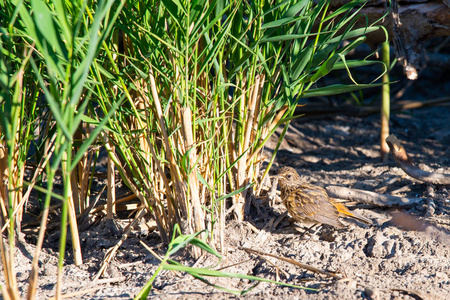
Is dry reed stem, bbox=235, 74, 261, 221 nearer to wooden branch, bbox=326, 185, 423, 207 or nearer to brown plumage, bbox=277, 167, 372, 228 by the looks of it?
brown plumage, bbox=277, 167, 372, 228

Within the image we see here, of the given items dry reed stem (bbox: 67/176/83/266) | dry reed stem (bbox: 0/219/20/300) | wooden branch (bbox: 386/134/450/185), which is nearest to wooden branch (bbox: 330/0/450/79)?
wooden branch (bbox: 386/134/450/185)

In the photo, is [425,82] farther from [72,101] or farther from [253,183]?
[72,101]

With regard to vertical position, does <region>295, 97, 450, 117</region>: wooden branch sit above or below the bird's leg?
below

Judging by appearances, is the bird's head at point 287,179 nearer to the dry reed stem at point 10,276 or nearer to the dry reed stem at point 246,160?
the dry reed stem at point 246,160

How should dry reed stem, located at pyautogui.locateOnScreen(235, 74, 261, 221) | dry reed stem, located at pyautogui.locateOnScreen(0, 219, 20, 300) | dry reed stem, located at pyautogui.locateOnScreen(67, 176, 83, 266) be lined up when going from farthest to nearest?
dry reed stem, located at pyautogui.locateOnScreen(235, 74, 261, 221) → dry reed stem, located at pyautogui.locateOnScreen(67, 176, 83, 266) → dry reed stem, located at pyautogui.locateOnScreen(0, 219, 20, 300)

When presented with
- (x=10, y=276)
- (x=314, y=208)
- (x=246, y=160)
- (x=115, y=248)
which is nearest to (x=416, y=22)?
(x=314, y=208)

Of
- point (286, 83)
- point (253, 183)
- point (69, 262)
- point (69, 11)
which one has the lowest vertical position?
→ point (69, 262)

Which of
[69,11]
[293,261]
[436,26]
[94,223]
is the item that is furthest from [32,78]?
[436,26]

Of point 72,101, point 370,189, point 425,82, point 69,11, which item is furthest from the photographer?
point 425,82

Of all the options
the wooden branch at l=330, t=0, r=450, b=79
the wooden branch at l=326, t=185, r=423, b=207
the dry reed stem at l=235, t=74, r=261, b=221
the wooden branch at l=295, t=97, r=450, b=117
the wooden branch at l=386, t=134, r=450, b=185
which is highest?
the wooden branch at l=330, t=0, r=450, b=79

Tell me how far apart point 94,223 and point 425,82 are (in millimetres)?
5656

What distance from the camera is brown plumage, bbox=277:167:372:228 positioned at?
264cm

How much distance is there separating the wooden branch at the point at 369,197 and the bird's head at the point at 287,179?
0.29m

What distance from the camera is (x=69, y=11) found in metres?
1.98
